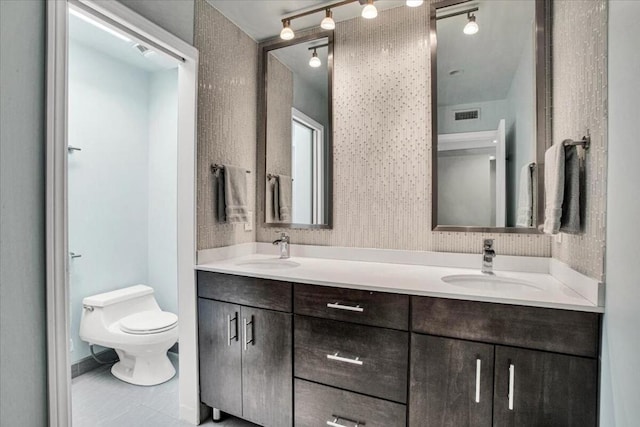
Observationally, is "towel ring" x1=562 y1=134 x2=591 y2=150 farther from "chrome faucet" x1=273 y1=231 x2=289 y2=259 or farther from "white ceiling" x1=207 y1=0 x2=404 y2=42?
"chrome faucet" x1=273 y1=231 x2=289 y2=259

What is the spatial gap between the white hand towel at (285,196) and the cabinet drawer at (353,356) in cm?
88

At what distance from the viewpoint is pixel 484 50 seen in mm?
1799

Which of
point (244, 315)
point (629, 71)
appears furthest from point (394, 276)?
point (629, 71)

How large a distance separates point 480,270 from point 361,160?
940 millimetres

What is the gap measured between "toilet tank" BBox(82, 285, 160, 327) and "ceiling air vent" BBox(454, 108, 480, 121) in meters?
2.55

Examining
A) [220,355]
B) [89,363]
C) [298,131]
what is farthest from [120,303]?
[298,131]

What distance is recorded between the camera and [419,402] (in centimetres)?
132

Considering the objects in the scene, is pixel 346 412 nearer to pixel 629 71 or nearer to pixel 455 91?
pixel 629 71

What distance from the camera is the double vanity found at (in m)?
1.15

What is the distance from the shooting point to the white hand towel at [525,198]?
1.67 metres

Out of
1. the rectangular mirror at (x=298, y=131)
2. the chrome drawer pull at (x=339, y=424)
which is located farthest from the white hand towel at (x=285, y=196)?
the chrome drawer pull at (x=339, y=424)

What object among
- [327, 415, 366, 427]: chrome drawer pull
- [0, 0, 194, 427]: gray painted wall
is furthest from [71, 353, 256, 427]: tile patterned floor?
[0, 0, 194, 427]: gray painted wall

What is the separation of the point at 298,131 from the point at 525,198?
4.66 ft

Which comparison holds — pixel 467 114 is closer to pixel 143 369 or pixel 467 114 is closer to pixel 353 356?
pixel 353 356
